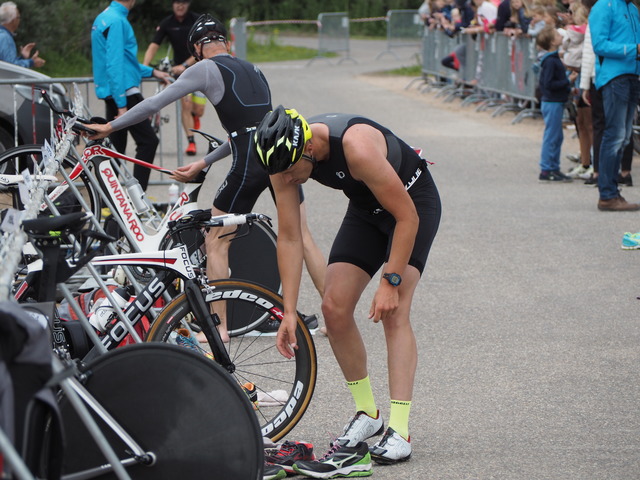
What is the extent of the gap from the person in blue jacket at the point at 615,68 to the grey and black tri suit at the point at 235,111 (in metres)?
4.95

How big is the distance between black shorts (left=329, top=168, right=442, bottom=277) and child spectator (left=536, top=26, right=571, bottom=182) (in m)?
7.72

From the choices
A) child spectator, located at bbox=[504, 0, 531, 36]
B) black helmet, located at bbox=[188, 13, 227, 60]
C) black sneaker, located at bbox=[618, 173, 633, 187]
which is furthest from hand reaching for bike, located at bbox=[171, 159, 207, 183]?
child spectator, located at bbox=[504, 0, 531, 36]

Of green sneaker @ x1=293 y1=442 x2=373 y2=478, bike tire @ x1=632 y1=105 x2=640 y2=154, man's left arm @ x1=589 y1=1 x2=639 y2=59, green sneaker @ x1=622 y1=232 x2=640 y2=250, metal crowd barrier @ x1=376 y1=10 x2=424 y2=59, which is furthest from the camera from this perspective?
metal crowd barrier @ x1=376 y1=10 x2=424 y2=59

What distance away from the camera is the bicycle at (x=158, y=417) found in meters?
3.62

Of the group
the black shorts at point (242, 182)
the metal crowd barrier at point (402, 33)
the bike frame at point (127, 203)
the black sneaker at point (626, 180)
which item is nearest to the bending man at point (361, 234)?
the black shorts at point (242, 182)

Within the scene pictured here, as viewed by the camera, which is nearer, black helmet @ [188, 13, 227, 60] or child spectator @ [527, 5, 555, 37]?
black helmet @ [188, 13, 227, 60]

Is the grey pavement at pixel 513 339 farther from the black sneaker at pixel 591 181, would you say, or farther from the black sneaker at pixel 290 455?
the black sneaker at pixel 290 455

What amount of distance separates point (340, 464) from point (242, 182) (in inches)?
88.8

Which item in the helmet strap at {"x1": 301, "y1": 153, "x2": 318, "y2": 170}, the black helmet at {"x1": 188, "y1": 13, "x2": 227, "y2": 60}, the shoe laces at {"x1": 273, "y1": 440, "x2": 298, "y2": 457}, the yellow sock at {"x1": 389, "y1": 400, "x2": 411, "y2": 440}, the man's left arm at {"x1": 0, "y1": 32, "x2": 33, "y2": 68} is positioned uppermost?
the black helmet at {"x1": 188, "y1": 13, "x2": 227, "y2": 60}

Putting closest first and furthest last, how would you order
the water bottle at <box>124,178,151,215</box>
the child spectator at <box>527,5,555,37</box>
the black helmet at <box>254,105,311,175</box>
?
1. the black helmet at <box>254,105,311,175</box>
2. the water bottle at <box>124,178,151,215</box>
3. the child spectator at <box>527,5,555,37</box>

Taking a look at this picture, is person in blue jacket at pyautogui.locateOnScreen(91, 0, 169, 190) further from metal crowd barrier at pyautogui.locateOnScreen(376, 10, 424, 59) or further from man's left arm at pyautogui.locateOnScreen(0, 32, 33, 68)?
metal crowd barrier at pyautogui.locateOnScreen(376, 10, 424, 59)

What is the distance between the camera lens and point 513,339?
22.0ft

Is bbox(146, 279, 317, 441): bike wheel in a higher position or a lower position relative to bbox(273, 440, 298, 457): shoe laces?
higher

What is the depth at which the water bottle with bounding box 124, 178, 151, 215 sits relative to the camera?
24.1 feet
